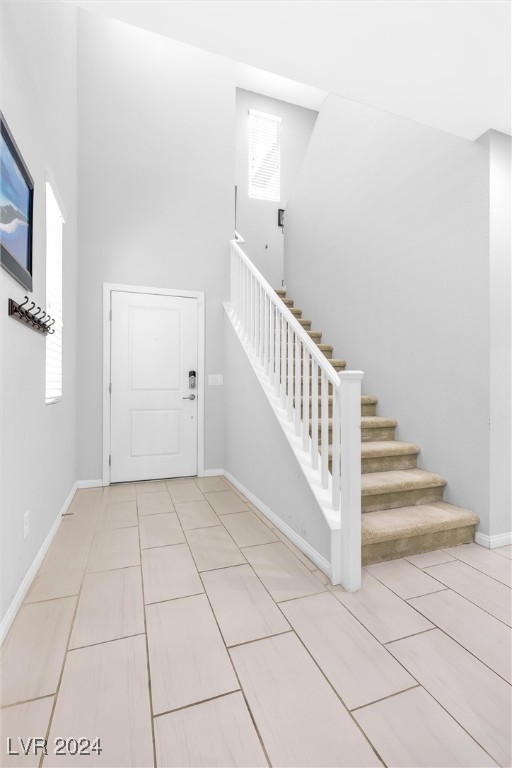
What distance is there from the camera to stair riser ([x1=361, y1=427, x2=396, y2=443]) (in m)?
3.04

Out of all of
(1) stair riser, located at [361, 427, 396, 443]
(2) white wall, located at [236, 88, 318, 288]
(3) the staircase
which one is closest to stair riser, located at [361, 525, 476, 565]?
(3) the staircase

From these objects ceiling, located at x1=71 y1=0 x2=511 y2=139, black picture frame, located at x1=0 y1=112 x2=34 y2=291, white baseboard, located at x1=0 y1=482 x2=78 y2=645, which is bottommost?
white baseboard, located at x1=0 y1=482 x2=78 y2=645

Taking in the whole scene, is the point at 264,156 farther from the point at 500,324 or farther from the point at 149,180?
the point at 500,324

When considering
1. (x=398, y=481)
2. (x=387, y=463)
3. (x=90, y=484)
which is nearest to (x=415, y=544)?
(x=398, y=481)

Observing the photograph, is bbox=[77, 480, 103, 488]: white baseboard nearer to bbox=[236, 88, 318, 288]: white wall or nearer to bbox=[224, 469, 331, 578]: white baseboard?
bbox=[224, 469, 331, 578]: white baseboard

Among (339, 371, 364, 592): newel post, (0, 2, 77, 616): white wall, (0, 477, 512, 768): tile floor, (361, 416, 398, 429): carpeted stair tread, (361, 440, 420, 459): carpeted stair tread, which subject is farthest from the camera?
(361, 416, 398, 429): carpeted stair tread

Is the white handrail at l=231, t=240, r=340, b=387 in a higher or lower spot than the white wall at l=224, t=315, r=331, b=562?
higher

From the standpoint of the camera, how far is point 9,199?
1.62 metres

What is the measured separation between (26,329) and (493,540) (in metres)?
3.12

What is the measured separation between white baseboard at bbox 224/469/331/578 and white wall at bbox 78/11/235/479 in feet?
3.09

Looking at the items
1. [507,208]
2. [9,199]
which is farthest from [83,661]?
[507,208]

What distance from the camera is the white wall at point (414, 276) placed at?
2408mm

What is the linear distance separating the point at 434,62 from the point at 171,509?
3.38 m

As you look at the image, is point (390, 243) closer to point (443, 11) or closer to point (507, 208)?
point (507, 208)
